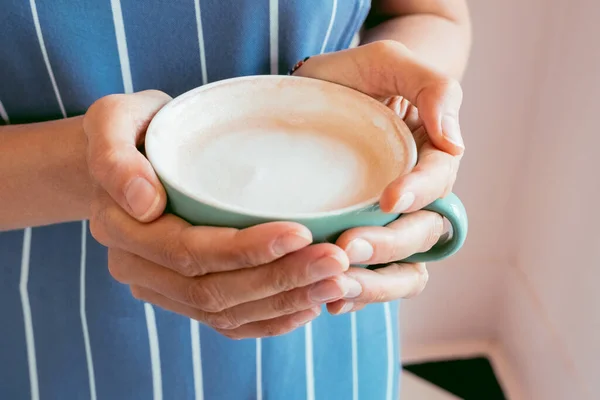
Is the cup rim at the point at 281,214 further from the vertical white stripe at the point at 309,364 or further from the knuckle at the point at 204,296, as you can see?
the vertical white stripe at the point at 309,364

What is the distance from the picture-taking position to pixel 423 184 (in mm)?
354

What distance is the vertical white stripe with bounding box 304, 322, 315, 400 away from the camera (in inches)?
23.7

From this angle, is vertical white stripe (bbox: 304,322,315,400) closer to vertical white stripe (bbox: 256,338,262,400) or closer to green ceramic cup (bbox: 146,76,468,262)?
vertical white stripe (bbox: 256,338,262,400)

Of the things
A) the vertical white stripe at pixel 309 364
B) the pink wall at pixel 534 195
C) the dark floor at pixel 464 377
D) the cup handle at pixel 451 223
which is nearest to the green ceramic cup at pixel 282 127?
the cup handle at pixel 451 223

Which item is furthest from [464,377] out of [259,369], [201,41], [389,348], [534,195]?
[201,41]

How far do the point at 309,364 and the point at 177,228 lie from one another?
308 millimetres

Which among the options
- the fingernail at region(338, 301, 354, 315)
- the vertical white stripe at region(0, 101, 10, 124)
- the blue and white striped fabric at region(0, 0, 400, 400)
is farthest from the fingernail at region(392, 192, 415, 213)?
the vertical white stripe at region(0, 101, 10, 124)

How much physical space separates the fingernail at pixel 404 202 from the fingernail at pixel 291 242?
0.06 meters

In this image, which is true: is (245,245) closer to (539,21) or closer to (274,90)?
(274,90)

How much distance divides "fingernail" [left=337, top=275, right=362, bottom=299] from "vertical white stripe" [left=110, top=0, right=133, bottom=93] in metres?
0.27

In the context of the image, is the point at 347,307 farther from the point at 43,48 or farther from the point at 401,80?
the point at 43,48

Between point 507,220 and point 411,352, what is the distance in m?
0.40

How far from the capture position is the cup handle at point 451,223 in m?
0.39

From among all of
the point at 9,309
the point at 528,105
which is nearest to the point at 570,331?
the point at 528,105
